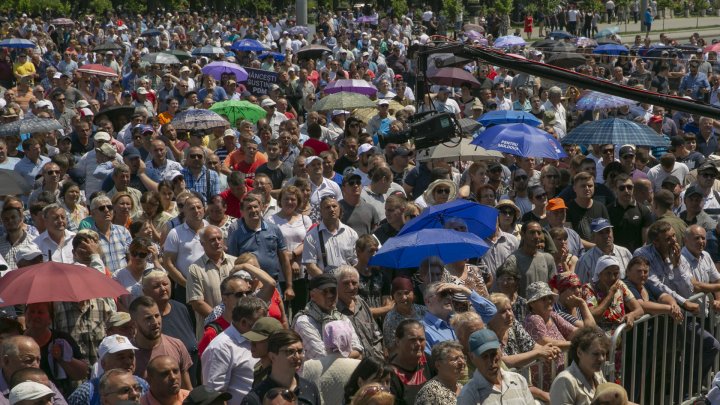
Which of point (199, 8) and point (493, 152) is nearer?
point (493, 152)

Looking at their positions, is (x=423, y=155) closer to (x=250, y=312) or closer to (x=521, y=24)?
(x=250, y=312)

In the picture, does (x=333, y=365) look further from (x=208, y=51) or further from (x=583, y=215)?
(x=208, y=51)

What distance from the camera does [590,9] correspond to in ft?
167

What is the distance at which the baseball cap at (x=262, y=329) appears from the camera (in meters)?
7.78

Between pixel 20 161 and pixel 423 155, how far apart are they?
4.41m

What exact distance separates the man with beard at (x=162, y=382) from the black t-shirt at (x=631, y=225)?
261 inches

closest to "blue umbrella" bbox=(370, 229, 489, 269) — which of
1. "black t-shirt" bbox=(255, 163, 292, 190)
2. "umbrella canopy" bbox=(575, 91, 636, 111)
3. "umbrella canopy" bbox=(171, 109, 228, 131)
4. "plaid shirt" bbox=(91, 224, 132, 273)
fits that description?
"plaid shirt" bbox=(91, 224, 132, 273)

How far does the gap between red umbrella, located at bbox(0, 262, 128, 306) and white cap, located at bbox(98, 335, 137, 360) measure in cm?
74

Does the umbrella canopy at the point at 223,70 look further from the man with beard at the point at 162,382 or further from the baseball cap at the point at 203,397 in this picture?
the baseball cap at the point at 203,397

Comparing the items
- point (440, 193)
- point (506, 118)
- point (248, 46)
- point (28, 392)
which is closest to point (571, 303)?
point (440, 193)

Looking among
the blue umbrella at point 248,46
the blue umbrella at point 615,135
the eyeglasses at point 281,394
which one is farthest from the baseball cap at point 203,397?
the blue umbrella at point 248,46

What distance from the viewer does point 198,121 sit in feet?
52.2

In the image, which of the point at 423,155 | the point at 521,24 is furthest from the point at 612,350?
the point at 521,24

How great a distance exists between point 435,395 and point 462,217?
335 cm
